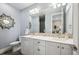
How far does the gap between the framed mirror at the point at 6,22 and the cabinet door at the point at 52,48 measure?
83 cm

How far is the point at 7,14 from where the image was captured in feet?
4.08

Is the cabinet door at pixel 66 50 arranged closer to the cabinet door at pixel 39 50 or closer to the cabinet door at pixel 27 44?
the cabinet door at pixel 39 50

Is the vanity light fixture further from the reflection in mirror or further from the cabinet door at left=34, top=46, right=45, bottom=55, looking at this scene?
the cabinet door at left=34, top=46, right=45, bottom=55

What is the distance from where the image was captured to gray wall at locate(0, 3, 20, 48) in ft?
3.97

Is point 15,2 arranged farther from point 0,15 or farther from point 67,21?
point 67,21

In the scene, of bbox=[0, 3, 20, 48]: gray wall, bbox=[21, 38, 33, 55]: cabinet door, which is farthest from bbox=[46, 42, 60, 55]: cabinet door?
bbox=[0, 3, 20, 48]: gray wall

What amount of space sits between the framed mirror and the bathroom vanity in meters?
0.36

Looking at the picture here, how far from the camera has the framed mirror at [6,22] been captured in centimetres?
122

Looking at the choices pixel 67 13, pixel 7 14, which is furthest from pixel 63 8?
pixel 7 14

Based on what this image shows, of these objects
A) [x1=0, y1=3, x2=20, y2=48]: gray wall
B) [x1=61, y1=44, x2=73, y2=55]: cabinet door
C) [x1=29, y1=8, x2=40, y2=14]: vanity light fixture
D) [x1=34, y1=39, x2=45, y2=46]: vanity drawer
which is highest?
[x1=29, y1=8, x2=40, y2=14]: vanity light fixture

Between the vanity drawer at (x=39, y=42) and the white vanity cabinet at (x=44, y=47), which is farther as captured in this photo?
the vanity drawer at (x=39, y=42)

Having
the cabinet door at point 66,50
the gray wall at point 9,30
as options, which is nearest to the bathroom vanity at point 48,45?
the cabinet door at point 66,50

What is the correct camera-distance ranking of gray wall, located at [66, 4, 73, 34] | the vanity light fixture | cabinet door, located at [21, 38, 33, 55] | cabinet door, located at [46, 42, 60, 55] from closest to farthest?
cabinet door, located at [46, 42, 60, 55]
gray wall, located at [66, 4, 73, 34]
cabinet door, located at [21, 38, 33, 55]
the vanity light fixture

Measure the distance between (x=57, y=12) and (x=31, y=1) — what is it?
1.99ft
